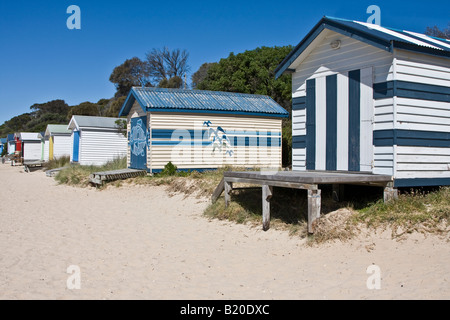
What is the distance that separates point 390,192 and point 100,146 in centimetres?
2233

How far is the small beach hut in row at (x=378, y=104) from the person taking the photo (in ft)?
27.0

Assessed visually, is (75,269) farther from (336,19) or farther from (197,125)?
→ (197,125)

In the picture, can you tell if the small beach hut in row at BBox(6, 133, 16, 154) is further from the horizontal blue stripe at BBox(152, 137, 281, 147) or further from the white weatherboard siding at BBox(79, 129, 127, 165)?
the horizontal blue stripe at BBox(152, 137, 281, 147)

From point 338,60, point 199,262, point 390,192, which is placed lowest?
point 199,262

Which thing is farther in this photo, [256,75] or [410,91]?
[256,75]

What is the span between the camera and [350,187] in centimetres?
1031

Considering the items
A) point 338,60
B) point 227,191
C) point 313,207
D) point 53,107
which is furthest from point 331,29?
point 53,107

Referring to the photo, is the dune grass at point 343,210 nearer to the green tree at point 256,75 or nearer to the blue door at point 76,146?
the blue door at point 76,146

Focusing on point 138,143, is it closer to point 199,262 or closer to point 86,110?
point 199,262

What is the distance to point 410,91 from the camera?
8297 mm

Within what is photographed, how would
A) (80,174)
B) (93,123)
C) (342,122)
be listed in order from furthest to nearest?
(93,123), (80,174), (342,122)

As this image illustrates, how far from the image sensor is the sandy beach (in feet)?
18.2

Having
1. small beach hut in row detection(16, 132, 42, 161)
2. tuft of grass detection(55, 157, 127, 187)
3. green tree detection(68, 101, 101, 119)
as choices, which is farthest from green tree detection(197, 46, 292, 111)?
green tree detection(68, 101, 101, 119)
